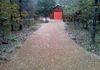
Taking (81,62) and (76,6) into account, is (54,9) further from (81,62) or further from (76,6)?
(81,62)

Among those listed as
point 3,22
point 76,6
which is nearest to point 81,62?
point 3,22

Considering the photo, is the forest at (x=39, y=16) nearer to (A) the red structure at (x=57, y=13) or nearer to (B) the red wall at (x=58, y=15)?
(A) the red structure at (x=57, y=13)

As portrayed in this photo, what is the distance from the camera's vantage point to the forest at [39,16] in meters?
13.5

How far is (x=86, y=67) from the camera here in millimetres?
8391

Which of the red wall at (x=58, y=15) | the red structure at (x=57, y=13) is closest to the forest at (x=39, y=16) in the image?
the red structure at (x=57, y=13)

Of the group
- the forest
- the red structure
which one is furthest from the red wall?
the forest

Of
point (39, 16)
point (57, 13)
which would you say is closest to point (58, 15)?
point (57, 13)

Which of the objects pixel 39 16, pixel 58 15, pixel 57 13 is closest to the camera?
pixel 39 16

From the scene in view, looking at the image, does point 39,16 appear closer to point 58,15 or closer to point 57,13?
point 57,13

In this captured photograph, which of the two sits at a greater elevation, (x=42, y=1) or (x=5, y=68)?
(x=42, y=1)

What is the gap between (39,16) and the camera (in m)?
47.5

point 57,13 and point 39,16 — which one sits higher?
point 57,13

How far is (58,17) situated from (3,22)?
147 feet

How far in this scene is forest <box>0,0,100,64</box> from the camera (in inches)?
532
